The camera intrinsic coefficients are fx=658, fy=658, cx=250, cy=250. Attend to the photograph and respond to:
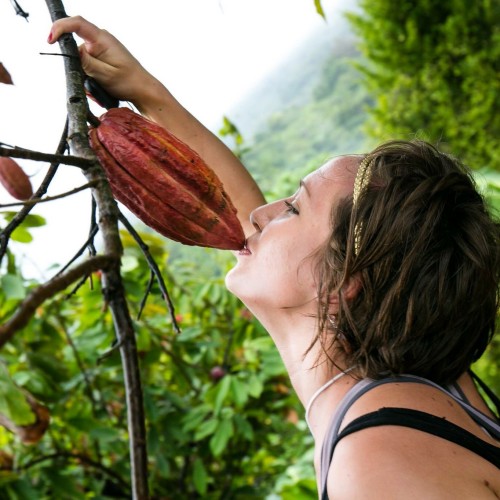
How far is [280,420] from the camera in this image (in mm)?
2215

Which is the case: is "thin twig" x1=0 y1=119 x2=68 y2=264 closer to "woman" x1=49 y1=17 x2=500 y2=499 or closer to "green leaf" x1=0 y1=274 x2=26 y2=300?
"woman" x1=49 y1=17 x2=500 y2=499

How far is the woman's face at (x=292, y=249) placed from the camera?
1051 mm

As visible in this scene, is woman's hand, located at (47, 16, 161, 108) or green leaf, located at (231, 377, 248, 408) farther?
green leaf, located at (231, 377, 248, 408)

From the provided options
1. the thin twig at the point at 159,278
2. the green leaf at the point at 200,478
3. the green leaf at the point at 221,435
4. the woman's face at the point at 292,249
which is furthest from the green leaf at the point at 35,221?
the green leaf at the point at 200,478

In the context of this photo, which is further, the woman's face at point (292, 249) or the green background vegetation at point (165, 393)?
the green background vegetation at point (165, 393)

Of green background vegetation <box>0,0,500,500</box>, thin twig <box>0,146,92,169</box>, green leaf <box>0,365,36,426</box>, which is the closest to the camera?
thin twig <box>0,146,92,169</box>

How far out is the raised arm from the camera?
0.91 meters

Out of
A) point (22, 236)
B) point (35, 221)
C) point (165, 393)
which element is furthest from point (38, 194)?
point (165, 393)

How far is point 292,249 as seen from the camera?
1062 millimetres

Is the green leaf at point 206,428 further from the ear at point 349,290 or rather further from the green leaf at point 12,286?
the ear at point 349,290

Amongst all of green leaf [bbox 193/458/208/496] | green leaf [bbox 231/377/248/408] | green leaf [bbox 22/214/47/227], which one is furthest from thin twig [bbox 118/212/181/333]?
green leaf [bbox 193/458/208/496]

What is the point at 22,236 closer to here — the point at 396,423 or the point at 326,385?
the point at 326,385

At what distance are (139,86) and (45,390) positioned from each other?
875 mm

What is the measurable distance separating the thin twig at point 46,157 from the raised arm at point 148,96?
0.29 meters
